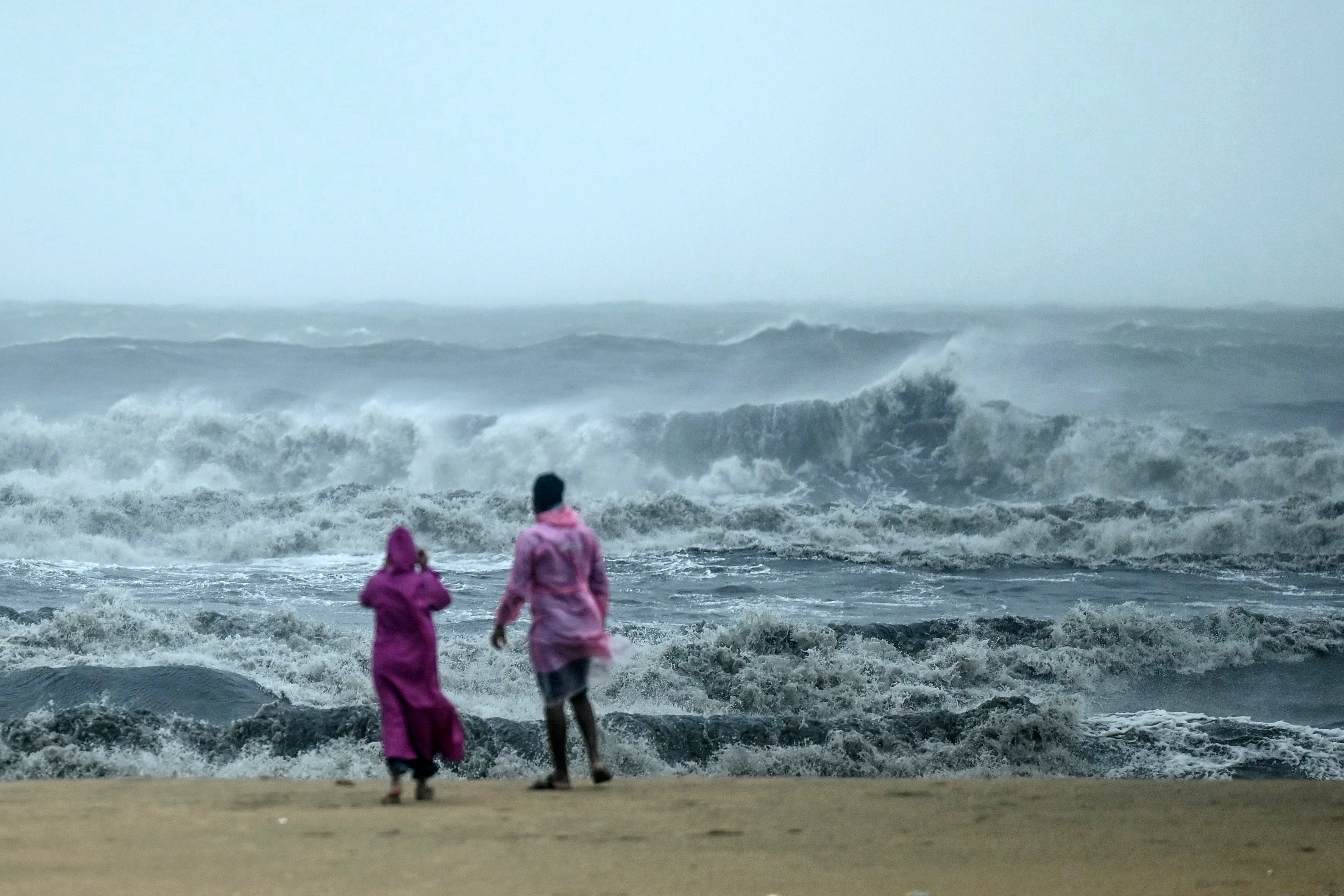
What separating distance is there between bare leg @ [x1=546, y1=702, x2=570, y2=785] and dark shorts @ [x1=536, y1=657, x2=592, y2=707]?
2.0 inches

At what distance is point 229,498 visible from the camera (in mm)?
23547

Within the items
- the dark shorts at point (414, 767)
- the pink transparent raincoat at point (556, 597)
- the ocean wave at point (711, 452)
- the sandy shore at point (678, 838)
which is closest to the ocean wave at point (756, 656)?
the sandy shore at point (678, 838)

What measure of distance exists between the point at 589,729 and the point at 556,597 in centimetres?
63

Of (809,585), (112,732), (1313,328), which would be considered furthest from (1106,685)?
(1313,328)

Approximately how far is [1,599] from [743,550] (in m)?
9.17

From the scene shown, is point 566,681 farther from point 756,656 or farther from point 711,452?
point 711,452

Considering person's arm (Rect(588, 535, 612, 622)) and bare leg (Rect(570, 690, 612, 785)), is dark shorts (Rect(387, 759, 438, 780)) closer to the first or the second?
bare leg (Rect(570, 690, 612, 785))

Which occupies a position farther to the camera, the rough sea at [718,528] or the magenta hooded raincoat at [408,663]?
the rough sea at [718,528]

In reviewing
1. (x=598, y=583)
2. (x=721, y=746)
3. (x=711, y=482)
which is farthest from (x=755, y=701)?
(x=711, y=482)

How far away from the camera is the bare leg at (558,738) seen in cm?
612

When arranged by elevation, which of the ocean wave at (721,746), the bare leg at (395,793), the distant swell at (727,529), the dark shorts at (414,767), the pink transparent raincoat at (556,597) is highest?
the pink transparent raincoat at (556,597)

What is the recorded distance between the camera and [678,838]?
16.7ft

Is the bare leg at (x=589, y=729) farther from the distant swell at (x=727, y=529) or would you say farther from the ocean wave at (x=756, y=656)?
the distant swell at (x=727, y=529)

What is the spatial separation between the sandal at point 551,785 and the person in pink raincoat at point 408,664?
0.55 m
